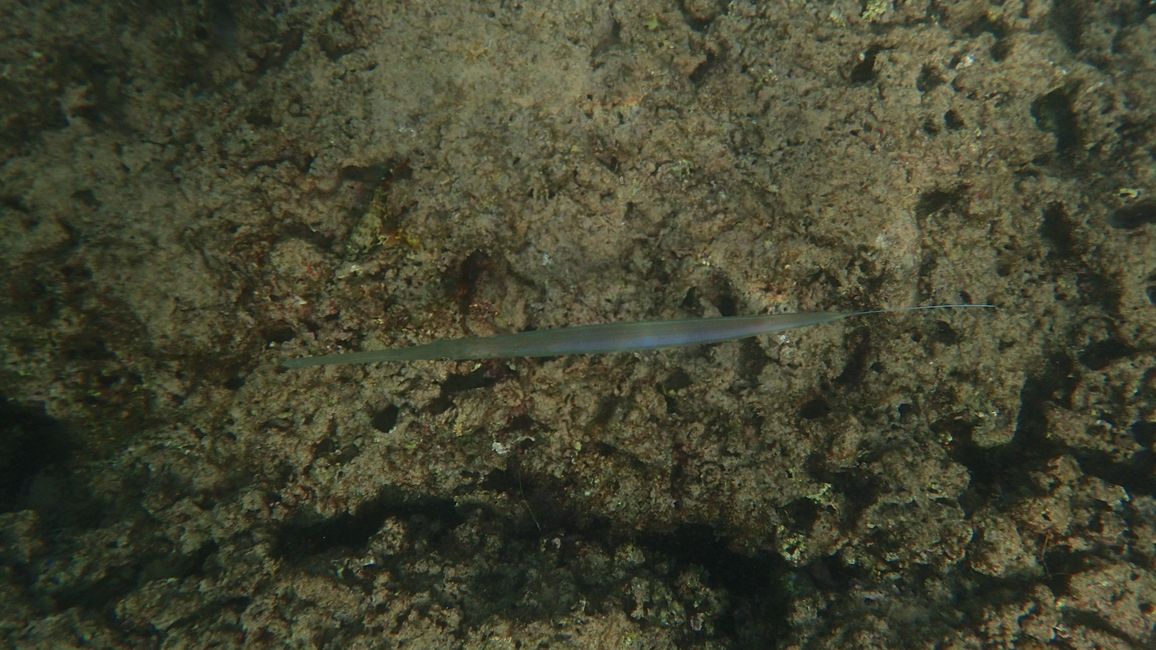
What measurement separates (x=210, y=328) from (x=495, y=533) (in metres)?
2.29

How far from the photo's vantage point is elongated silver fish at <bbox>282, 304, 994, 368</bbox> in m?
3.09

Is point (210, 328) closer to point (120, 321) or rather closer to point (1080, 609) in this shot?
point (120, 321)

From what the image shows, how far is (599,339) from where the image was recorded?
3.09m

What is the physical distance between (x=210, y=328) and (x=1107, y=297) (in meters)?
6.19

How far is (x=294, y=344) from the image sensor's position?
11.5 ft

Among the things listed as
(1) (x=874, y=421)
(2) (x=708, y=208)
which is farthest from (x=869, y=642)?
(2) (x=708, y=208)

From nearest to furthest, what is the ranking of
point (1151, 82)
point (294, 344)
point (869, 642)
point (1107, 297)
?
point (869, 642)
point (294, 344)
point (1107, 297)
point (1151, 82)

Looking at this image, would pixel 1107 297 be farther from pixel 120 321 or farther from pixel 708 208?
pixel 120 321

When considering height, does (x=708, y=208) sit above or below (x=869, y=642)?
above

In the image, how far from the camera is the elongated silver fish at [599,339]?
3.09 metres

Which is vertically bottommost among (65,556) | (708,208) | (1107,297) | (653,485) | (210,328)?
(65,556)

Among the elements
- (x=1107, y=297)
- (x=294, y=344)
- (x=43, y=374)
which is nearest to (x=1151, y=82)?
(x=1107, y=297)

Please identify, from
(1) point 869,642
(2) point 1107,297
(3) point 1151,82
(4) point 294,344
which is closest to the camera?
(1) point 869,642

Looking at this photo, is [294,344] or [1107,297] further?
[1107,297]
